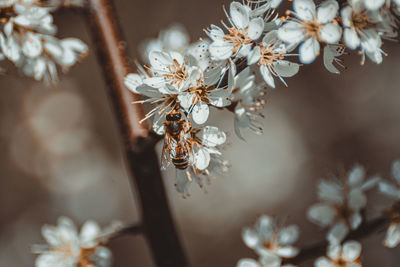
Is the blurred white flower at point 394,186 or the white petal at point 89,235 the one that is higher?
the white petal at point 89,235

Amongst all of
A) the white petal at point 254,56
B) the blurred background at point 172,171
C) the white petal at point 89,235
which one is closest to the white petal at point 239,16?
the white petal at point 254,56

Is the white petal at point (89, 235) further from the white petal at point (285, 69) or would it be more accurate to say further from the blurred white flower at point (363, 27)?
the blurred white flower at point (363, 27)

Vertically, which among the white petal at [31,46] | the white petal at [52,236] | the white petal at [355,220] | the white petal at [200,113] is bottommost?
A: the white petal at [355,220]

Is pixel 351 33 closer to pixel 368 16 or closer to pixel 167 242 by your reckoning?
pixel 368 16

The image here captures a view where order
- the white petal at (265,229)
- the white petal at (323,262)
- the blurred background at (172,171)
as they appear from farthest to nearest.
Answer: the blurred background at (172,171) → the white petal at (265,229) → the white petal at (323,262)

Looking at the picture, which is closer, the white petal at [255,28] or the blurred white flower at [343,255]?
the white petal at [255,28]

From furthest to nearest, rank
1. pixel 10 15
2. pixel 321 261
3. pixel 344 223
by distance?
pixel 344 223 → pixel 321 261 → pixel 10 15

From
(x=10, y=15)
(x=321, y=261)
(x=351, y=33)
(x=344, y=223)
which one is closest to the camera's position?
(x=351, y=33)

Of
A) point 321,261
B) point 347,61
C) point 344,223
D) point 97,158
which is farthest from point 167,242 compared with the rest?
point 347,61
